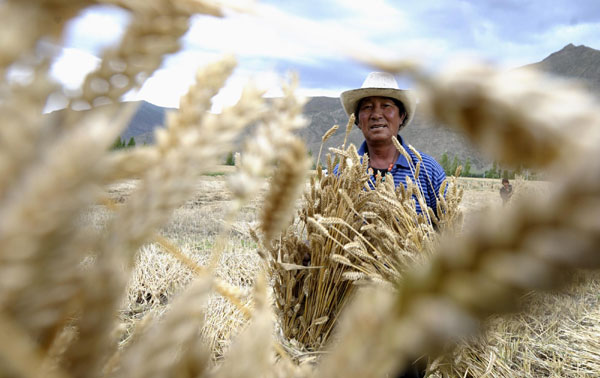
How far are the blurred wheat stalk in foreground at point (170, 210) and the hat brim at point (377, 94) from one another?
2.53 m

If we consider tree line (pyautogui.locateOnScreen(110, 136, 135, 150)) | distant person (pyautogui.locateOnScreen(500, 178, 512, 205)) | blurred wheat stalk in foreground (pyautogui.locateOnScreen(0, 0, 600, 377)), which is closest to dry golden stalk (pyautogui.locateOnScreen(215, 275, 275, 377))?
blurred wheat stalk in foreground (pyautogui.locateOnScreen(0, 0, 600, 377))

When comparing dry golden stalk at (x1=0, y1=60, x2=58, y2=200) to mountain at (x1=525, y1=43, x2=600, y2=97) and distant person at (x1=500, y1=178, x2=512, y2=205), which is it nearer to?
distant person at (x1=500, y1=178, x2=512, y2=205)

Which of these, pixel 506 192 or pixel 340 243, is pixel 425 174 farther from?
pixel 506 192

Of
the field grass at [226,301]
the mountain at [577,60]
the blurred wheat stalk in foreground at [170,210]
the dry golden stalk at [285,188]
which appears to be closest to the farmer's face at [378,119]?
the field grass at [226,301]

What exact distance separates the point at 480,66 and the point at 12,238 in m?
0.17

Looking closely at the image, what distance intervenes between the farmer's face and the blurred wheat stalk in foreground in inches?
94.8

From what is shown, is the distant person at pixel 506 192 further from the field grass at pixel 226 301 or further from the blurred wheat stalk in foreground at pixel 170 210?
the blurred wheat stalk in foreground at pixel 170 210

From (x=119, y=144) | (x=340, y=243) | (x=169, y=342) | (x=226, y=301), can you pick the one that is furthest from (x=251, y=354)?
(x=119, y=144)

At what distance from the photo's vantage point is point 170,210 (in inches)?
7.5

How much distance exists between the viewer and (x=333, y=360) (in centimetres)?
17

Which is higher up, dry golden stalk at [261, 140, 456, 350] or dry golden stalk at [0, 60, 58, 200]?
dry golden stalk at [0, 60, 58, 200]

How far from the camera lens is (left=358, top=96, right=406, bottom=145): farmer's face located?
8.39 feet

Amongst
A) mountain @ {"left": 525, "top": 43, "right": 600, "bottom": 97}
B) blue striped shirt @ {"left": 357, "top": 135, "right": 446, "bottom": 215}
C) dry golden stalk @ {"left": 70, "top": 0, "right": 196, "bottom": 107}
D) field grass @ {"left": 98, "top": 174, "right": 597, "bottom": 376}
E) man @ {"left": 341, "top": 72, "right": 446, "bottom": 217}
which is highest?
mountain @ {"left": 525, "top": 43, "right": 600, "bottom": 97}

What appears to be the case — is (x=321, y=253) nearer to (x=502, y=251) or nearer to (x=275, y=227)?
(x=275, y=227)
